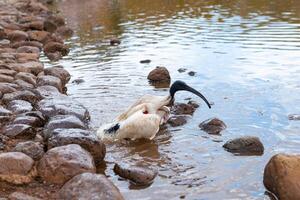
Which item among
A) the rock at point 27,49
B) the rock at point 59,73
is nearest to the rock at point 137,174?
the rock at point 59,73

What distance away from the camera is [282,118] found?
9.87 meters

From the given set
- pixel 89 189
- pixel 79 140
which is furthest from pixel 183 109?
pixel 89 189

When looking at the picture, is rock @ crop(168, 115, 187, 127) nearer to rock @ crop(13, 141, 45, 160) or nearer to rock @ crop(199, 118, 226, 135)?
rock @ crop(199, 118, 226, 135)

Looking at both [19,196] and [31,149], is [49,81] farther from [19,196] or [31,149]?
[19,196]

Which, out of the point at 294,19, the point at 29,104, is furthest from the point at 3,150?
the point at 294,19

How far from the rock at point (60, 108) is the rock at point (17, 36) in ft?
31.1

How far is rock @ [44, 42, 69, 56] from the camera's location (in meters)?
18.0

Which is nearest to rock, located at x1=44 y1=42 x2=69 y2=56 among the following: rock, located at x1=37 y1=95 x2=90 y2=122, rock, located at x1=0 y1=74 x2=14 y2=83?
rock, located at x1=0 y1=74 x2=14 y2=83

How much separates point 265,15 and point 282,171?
721 inches

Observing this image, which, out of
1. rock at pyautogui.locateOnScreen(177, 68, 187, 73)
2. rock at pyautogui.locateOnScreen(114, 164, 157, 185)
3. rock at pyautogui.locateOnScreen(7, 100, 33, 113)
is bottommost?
rock at pyautogui.locateOnScreen(177, 68, 187, 73)

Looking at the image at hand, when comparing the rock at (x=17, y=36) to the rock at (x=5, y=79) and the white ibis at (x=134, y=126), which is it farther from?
the white ibis at (x=134, y=126)

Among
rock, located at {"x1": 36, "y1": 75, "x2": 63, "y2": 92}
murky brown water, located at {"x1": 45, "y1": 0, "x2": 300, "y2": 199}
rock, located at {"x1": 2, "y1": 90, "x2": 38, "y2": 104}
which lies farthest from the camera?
rock, located at {"x1": 36, "y1": 75, "x2": 63, "y2": 92}

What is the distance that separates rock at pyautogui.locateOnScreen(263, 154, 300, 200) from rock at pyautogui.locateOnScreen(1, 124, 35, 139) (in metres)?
3.56

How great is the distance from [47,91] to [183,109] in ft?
9.29
